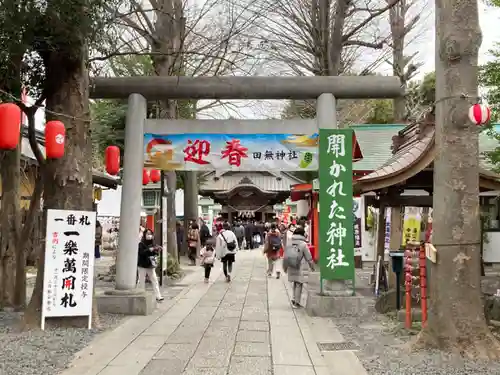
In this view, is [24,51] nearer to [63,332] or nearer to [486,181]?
[63,332]

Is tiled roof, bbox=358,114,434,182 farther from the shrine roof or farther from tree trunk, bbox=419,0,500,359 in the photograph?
tree trunk, bbox=419,0,500,359

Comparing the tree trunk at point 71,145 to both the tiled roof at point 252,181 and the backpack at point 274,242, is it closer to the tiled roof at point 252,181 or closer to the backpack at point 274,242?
the backpack at point 274,242

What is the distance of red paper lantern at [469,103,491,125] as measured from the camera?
6.33 meters

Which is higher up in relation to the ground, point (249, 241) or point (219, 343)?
point (249, 241)

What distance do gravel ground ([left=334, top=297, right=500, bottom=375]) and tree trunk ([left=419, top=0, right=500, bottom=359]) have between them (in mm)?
268

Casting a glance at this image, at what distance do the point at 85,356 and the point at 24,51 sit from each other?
4.49 metres

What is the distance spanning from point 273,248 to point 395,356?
9.91 m

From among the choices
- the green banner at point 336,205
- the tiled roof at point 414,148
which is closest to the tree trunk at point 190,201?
the tiled roof at point 414,148

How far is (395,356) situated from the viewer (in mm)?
6590

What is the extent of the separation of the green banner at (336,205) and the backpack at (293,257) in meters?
1.01

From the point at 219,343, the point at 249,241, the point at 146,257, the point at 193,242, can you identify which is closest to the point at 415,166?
the point at 219,343

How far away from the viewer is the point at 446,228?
6523 mm

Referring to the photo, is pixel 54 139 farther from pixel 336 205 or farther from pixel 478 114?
pixel 478 114

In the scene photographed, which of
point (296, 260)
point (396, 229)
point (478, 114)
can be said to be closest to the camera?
point (478, 114)
